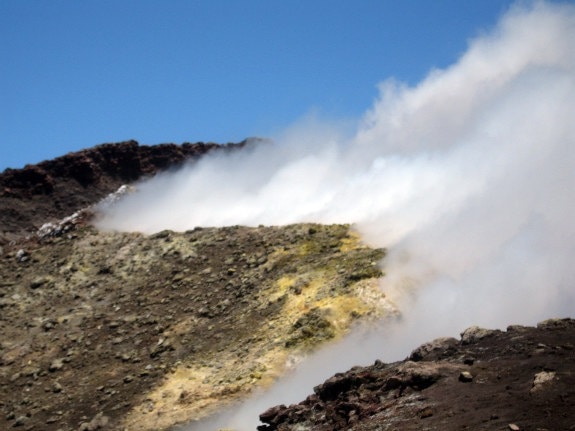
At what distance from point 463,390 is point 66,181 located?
51.6 meters

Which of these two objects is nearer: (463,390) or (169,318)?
(463,390)

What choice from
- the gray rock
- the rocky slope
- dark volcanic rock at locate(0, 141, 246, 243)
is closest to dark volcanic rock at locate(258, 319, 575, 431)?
the gray rock

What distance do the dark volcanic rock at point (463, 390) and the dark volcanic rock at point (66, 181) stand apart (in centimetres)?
4123

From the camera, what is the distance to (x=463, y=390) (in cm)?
1375

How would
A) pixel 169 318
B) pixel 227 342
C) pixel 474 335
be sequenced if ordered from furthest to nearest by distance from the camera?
pixel 169 318 < pixel 227 342 < pixel 474 335

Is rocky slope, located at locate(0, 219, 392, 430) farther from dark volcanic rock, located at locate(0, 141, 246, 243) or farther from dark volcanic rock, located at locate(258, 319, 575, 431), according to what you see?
dark volcanic rock, located at locate(0, 141, 246, 243)

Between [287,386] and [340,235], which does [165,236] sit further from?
[287,386]

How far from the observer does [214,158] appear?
7088 centimetres

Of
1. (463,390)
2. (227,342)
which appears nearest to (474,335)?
(463,390)

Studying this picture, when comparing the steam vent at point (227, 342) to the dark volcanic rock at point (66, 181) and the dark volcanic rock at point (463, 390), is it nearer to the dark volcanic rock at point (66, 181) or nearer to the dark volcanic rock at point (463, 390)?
the dark volcanic rock at point (463, 390)

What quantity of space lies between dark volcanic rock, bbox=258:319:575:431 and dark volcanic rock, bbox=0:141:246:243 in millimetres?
41230

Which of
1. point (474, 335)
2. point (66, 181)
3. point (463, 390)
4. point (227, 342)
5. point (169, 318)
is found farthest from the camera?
point (66, 181)

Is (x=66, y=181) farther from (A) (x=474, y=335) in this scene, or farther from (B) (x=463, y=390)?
(B) (x=463, y=390)

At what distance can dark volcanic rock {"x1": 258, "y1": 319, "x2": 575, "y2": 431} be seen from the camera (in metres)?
12.0
